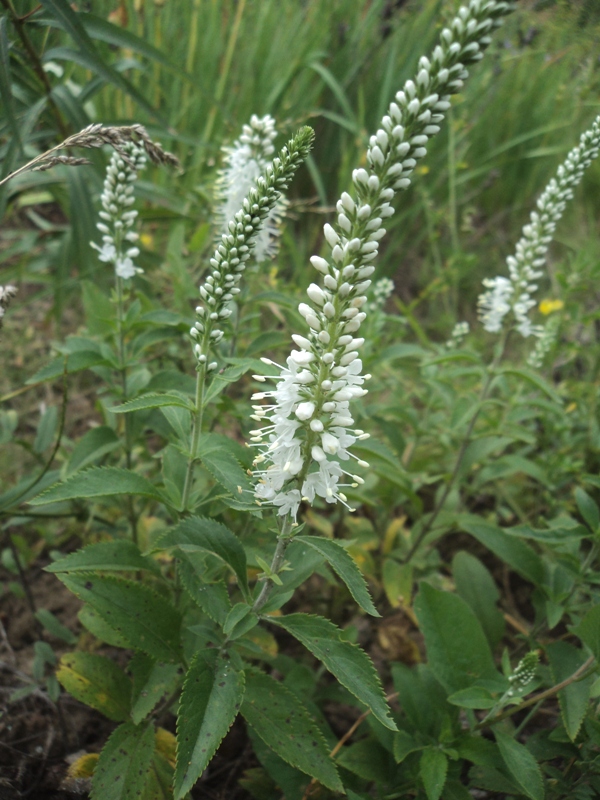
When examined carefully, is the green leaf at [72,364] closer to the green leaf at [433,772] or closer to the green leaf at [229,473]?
the green leaf at [229,473]

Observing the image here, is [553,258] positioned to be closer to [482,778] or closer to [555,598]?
[555,598]

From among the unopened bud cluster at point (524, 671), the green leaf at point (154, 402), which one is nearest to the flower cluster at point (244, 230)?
the green leaf at point (154, 402)

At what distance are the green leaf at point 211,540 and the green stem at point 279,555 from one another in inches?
3.5

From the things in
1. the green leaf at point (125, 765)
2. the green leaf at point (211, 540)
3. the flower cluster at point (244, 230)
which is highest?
the flower cluster at point (244, 230)

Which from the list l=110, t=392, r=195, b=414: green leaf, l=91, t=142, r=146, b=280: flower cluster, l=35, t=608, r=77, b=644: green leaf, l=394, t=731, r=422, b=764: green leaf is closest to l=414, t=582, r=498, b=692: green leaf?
l=394, t=731, r=422, b=764: green leaf

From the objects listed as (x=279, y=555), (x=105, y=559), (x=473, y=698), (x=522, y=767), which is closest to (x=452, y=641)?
(x=473, y=698)

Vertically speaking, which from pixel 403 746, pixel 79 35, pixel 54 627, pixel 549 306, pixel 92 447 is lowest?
pixel 54 627

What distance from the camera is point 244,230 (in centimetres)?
160

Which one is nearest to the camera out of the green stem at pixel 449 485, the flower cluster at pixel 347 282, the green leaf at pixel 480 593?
the flower cluster at pixel 347 282

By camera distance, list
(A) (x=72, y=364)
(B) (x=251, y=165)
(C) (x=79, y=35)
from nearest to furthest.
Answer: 1. (A) (x=72, y=364)
2. (B) (x=251, y=165)
3. (C) (x=79, y=35)

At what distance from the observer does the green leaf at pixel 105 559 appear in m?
1.78

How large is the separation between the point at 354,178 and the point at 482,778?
2.01 m

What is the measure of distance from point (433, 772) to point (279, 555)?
86cm

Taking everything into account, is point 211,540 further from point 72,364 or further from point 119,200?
point 119,200
